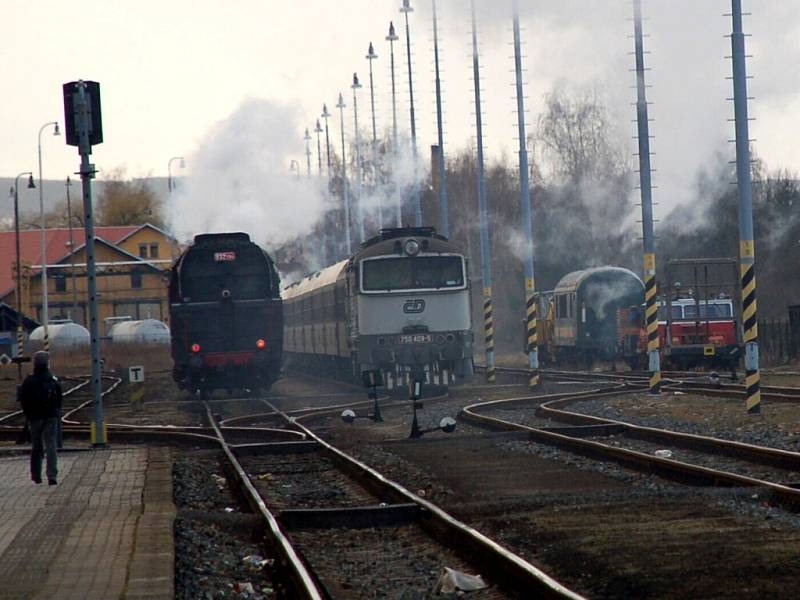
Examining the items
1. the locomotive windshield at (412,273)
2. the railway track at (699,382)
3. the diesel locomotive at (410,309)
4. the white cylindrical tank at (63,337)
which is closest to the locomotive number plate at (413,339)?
the diesel locomotive at (410,309)

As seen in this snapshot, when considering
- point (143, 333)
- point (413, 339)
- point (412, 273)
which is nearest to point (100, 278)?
point (143, 333)

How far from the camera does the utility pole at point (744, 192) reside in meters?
21.9

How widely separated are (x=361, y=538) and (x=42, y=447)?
560 centimetres

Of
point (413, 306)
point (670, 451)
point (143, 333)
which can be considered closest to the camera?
point (670, 451)

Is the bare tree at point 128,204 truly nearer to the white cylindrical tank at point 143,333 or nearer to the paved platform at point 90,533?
the white cylindrical tank at point 143,333

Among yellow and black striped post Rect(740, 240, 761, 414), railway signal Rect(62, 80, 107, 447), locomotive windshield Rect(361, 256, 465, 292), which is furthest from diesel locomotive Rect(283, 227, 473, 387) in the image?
railway signal Rect(62, 80, 107, 447)

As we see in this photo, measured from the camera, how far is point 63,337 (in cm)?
7394

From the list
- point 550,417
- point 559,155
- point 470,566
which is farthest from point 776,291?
point 470,566

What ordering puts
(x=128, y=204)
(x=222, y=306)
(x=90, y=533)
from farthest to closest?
(x=128, y=204) < (x=222, y=306) < (x=90, y=533)

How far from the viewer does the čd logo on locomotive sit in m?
31.9

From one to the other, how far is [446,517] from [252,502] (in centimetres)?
316

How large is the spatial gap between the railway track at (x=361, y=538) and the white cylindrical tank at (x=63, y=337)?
2279 inches

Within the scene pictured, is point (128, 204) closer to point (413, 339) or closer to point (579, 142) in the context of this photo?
point (579, 142)

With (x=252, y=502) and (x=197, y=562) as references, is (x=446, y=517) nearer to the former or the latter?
(x=197, y=562)
